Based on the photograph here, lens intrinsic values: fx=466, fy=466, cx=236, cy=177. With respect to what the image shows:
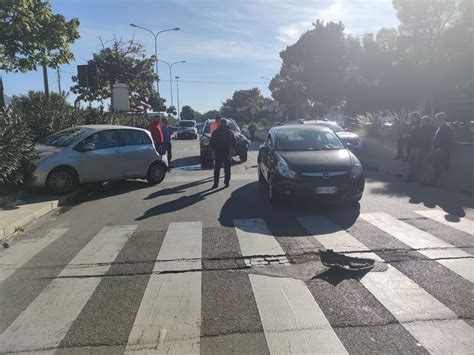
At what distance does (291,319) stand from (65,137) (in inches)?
364

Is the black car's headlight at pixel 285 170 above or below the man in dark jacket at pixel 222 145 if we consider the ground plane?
below

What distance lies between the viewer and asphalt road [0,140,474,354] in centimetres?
378

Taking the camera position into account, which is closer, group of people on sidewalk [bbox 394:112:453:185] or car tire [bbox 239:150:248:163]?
group of people on sidewalk [bbox 394:112:453:185]

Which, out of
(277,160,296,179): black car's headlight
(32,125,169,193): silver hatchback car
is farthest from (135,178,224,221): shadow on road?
(277,160,296,179): black car's headlight

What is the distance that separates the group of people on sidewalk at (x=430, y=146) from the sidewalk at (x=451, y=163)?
377 millimetres

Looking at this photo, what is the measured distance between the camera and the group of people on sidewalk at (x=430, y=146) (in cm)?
1138

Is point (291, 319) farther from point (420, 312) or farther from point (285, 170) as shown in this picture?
point (285, 170)

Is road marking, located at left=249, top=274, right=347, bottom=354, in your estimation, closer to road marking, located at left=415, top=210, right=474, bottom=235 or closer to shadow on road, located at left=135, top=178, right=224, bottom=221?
road marking, located at left=415, top=210, right=474, bottom=235

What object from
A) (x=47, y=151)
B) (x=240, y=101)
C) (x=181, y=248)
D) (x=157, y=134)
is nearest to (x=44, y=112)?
(x=157, y=134)

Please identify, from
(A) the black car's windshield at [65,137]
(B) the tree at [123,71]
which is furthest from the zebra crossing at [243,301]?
(B) the tree at [123,71]

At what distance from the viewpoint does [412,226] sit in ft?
24.0

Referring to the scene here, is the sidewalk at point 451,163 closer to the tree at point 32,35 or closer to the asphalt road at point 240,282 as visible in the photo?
the asphalt road at point 240,282

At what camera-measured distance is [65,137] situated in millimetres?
11688

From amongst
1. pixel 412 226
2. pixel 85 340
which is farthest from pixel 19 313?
pixel 412 226
